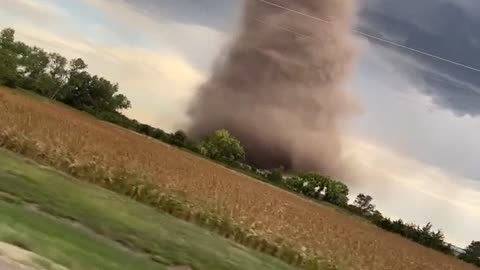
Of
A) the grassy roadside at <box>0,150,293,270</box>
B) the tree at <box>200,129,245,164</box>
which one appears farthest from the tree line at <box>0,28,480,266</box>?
the grassy roadside at <box>0,150,293,270</box>

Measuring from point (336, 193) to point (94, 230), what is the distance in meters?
113

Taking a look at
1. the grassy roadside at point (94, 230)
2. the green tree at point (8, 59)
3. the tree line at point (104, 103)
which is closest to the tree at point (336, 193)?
the tree line at point (104, 103)

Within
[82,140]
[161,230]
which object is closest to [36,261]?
[161,230]

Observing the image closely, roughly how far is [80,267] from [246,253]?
8.86 m

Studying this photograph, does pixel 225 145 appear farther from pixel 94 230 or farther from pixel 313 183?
pixel 94 230

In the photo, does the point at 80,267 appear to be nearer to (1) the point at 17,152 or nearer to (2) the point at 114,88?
(1) the point at 17,152

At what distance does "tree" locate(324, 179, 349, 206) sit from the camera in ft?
392

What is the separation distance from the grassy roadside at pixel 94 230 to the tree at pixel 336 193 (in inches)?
3876

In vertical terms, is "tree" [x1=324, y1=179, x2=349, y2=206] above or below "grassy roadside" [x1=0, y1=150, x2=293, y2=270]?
above

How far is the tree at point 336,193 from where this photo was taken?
119438mm

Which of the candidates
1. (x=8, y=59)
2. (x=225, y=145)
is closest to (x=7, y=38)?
(x=8, y=59)

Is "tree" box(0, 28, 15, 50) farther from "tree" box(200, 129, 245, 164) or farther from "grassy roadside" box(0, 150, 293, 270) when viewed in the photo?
"grassy roadside" box(0, 150, 293, 270)

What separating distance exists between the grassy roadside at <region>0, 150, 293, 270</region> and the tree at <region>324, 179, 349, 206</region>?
98459 mm

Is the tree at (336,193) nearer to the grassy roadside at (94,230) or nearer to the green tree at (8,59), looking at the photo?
the green tree at (8,59)
